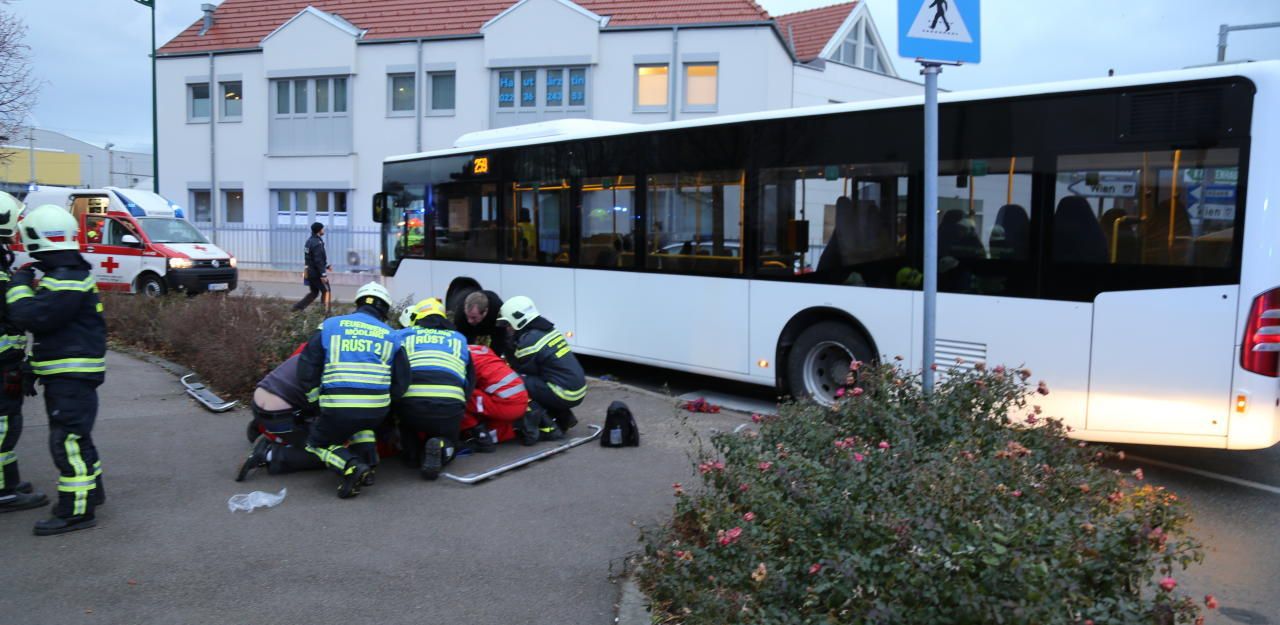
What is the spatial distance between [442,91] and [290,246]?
6.97 m

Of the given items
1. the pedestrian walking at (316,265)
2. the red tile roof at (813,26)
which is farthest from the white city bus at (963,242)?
the red tile roof at (813,26)

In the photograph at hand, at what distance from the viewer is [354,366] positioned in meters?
6.02

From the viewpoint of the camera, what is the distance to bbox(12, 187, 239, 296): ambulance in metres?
19.4

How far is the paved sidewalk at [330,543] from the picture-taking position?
4.50 m

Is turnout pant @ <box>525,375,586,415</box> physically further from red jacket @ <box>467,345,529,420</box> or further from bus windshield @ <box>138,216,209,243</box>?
bus windshield @ <box>138,216,209,243</box>

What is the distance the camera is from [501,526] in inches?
225

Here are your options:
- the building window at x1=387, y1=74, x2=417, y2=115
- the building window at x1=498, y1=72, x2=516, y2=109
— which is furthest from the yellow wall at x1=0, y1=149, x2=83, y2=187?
the building window at x1=498, y1=72, x2=516, y2=109

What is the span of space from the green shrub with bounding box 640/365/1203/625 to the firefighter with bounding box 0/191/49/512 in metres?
3.98

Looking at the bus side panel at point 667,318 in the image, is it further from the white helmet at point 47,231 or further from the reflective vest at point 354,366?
the white helmet at point 47,231

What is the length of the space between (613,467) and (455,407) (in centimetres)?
132

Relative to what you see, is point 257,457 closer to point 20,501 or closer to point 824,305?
point 20,501

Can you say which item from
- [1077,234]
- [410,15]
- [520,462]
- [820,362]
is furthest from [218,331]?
[410,15]

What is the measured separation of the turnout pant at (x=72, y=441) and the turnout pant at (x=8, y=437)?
0.42 m

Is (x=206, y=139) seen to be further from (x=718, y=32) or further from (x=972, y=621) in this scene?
(x=972, y=621)
